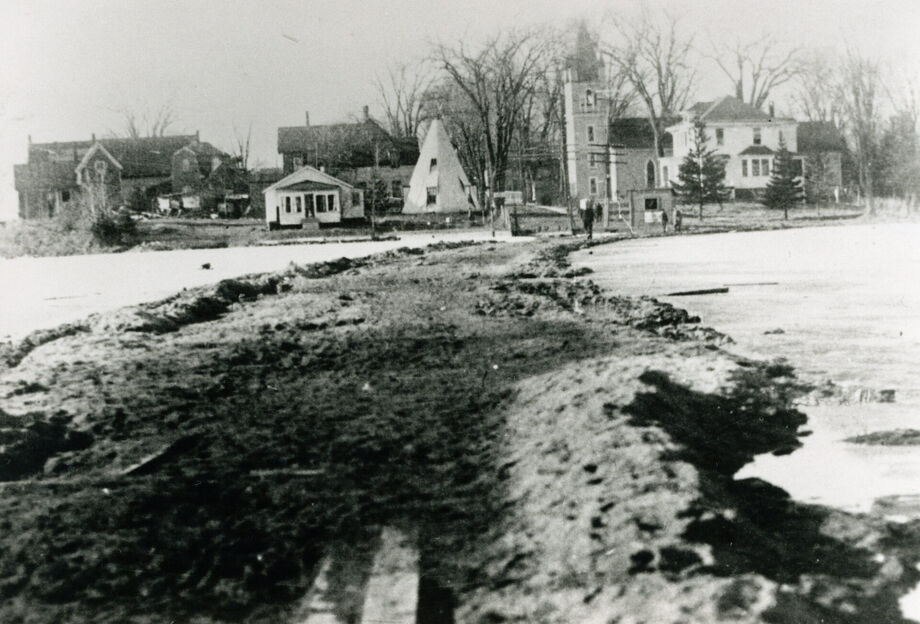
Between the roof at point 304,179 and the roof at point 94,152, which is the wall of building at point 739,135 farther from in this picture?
the roof at point 94,152

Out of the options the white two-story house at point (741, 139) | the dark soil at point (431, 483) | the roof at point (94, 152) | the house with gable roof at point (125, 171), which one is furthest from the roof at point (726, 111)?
the dark soil at point (431, 483)

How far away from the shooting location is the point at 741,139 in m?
64.1

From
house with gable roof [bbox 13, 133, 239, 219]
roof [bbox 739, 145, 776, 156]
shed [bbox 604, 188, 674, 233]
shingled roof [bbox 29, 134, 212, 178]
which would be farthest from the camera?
roof [bbox 739, 145, 776, 156]

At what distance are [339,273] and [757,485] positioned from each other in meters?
14.7

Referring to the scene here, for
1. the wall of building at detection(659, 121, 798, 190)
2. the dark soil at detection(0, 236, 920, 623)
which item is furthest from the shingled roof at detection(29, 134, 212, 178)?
the dark soil at detection(0, 236, 920, 623)

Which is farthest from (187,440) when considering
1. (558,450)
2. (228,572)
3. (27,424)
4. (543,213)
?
(543,213)

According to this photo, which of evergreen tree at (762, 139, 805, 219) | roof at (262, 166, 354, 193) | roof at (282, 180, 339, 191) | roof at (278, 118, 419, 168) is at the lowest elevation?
evergreen tree at (762, 139, 805, 219)

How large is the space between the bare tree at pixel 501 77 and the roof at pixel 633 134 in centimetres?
1471

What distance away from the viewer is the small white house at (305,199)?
54.8 meters

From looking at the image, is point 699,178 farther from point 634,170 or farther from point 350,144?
point 350,144

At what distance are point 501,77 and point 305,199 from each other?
85.6 ft

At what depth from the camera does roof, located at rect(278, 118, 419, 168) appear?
2522 inches

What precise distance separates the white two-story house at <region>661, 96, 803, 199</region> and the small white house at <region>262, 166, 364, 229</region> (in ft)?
83.1

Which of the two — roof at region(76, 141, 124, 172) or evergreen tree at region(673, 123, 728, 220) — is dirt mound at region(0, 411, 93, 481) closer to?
roof at region(76, 141, 124, 172)
